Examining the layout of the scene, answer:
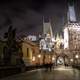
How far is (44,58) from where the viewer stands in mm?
114938

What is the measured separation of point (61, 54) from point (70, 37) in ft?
35.9

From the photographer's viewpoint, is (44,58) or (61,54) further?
(61,54)

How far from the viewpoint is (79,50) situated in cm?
12525

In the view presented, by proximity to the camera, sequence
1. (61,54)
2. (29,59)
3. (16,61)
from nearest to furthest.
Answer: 1. (16,61)
2. (29,59)
3. (61,54)

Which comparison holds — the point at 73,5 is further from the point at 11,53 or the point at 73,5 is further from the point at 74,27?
the point at 11,53

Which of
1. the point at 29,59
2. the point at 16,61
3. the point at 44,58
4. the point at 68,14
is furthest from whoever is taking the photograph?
the point at 68,14

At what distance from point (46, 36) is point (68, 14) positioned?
77.4 ft

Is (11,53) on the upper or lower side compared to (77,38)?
lower

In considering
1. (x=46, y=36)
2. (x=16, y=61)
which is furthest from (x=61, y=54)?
(x=16, y=61)

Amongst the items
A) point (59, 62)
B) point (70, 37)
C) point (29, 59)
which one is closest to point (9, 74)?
point (29, 59)

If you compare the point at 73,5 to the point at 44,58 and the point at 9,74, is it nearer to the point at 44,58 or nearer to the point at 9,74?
the point at 44,58

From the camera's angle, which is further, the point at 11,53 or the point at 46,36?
the point at 46,36

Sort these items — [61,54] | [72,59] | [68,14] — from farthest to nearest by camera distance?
[68,14] < [61,54] < [72,59]

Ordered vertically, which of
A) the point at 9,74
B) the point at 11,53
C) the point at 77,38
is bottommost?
the point at 9,74
